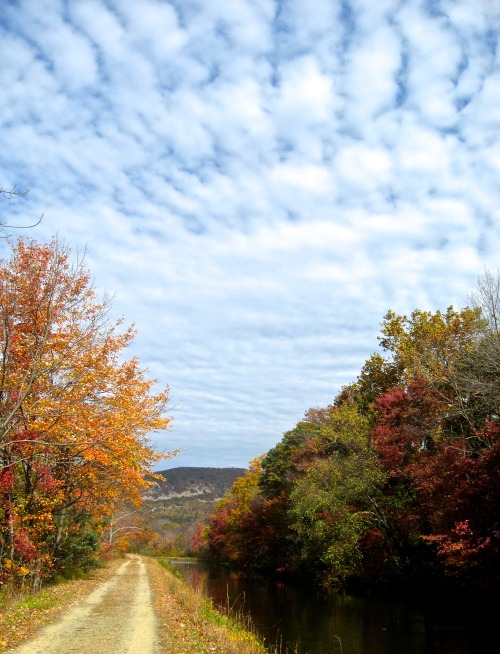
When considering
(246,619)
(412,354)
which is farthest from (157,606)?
(412,354)

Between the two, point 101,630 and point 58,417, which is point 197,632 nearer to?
point 101,630

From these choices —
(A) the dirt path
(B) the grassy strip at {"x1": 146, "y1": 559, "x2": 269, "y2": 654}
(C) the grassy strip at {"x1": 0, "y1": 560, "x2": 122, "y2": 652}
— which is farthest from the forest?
(C) the grassy strip at {"x1": 0, "y1": 560, "x2": 122, "y2": 652}

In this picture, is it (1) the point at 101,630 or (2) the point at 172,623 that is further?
(2) the point at 172,623

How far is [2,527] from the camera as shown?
1645cm

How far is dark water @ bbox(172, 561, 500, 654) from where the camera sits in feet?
49.4

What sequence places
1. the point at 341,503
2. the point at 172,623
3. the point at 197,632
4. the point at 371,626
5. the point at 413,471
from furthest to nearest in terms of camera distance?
the point at 341,503 < the point at 413,471 < the point at 371,626 < the point at 172,623 < the point at 197,632

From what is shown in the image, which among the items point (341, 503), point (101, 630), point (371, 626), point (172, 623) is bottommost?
point (371, 626)

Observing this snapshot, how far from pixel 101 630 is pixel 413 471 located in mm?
16915

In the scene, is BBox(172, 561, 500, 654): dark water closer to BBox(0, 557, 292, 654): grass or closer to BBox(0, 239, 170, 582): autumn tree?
BBox(0, 557, 292, 654): grass

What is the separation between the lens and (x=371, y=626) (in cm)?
1834

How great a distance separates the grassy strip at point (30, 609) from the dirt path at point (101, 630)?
293mm

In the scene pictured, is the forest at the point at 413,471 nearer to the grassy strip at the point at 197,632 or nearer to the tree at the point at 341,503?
the tree at the point at 341,503

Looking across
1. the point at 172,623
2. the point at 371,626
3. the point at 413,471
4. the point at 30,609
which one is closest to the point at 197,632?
the point at 172,623

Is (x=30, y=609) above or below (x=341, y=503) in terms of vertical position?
below
